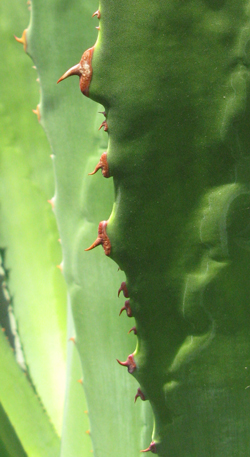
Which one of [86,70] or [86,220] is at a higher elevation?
[86,70]

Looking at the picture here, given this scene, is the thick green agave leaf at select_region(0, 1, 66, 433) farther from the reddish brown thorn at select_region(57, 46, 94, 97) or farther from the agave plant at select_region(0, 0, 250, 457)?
the reddish brown thorn at select_region(57, 46, 94, 97)

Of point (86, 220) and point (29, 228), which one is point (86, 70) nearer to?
point (86, 220)

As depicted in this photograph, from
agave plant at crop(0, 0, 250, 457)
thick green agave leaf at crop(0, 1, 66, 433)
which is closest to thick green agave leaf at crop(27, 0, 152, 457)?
agave plant at crop(0, 0, 250, 457)

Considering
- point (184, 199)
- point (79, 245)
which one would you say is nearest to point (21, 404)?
point (79, 245)

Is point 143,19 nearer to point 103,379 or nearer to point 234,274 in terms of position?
point 234,274

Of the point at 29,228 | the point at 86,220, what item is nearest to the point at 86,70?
the point at 86,220

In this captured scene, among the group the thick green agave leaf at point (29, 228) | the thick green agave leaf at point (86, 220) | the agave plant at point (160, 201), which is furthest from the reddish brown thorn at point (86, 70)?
the thick green agave leaf at point (29, 228)
